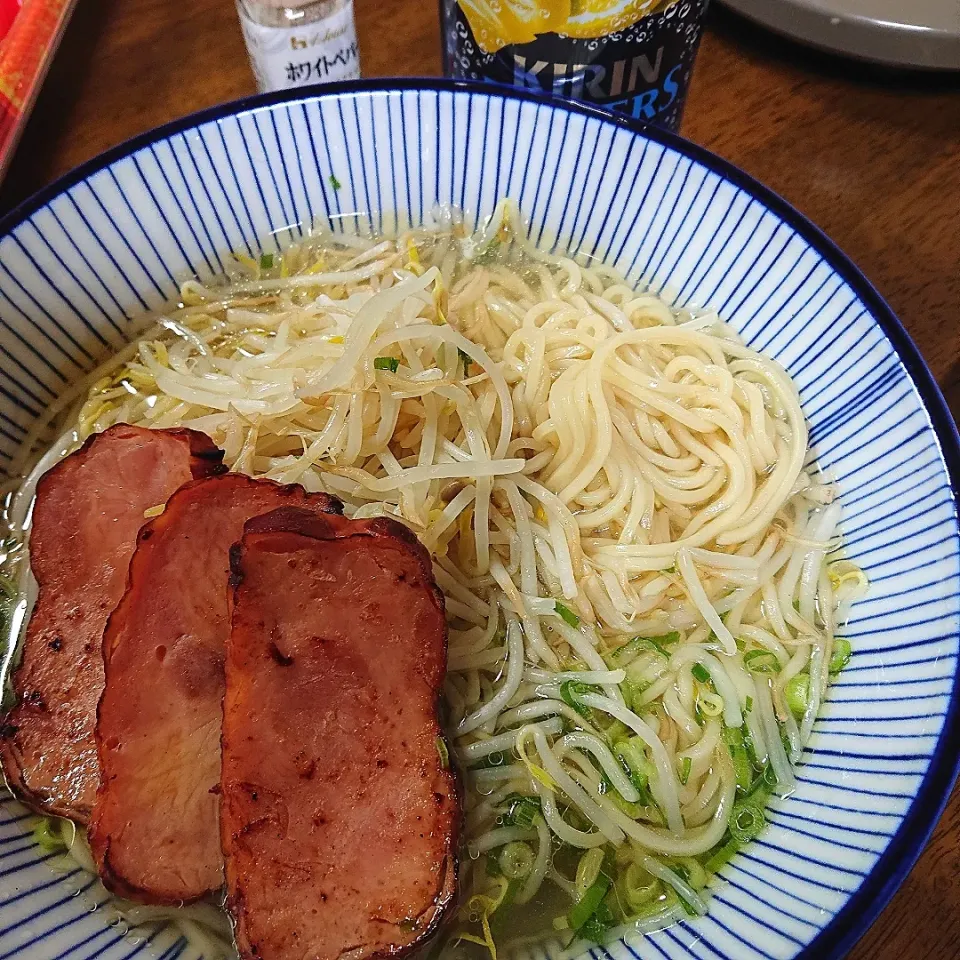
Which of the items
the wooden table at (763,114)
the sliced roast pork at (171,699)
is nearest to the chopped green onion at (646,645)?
the sliced roast pork at (171,699)

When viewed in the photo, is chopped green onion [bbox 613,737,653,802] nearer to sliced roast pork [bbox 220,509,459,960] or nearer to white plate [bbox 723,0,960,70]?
sliced roast pork [bbox 220,509,459,960]

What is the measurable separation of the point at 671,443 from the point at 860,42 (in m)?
1.36

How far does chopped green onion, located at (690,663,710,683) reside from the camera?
1.31 metres

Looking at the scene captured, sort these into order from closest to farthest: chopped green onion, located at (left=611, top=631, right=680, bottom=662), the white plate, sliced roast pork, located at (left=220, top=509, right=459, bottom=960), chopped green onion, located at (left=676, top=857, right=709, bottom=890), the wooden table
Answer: sliced roast pork, located at (left=220, top=509, right=459, bottom=960)
chopped green onion, located at (left=676, top=857, right=709, bottom=890)
chopped green onion, located at (left=611, top=631, right=680, bottom=662)
the wooden table
the white plate

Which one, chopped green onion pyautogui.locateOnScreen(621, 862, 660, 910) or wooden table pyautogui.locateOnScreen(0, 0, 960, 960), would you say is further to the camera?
wooden table pyautogui.locateOnScreen(0, 0, 960, 960)

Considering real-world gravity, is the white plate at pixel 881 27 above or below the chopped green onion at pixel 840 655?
above

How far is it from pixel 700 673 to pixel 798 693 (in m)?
0.15

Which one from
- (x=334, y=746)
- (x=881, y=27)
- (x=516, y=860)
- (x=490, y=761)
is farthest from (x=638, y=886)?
(x=881, y=27)

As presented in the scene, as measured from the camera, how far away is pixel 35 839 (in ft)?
3.79

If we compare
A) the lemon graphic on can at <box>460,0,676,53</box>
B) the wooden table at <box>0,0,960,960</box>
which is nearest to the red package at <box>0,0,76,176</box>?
the wooden table at <box>0,0,960,960</box>

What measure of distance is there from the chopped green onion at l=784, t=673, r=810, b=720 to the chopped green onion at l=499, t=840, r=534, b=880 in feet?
1.57

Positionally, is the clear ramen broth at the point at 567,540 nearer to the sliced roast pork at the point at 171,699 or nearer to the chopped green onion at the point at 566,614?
the chopped green onion at the point at 566,614

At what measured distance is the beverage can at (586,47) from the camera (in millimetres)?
1382

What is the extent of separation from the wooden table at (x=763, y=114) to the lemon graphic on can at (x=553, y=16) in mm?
751
